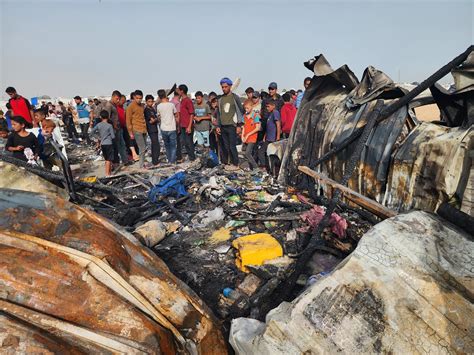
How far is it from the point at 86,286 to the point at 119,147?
8108 millimetres

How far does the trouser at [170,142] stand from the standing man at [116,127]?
1.36 m

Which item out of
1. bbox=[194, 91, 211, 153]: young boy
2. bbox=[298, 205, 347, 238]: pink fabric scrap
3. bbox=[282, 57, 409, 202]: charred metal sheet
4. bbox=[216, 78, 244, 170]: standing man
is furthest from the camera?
bbox=[194, 91, 211, 153]: young boy

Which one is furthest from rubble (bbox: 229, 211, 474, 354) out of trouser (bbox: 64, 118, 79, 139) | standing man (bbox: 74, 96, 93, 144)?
trouser (bbox: 64, 118, 79, 139)

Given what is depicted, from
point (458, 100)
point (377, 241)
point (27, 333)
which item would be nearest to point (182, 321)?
point (27, 333)

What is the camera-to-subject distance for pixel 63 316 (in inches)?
63.6

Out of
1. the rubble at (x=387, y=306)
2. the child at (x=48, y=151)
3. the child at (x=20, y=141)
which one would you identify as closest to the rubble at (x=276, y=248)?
the rubble at (x=387, y=306)

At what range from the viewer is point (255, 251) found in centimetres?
333

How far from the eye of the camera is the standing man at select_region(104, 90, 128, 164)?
8.41 meters

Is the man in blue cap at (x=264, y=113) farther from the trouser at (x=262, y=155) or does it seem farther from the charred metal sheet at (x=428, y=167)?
the charred metal sheet at (x=428, y=167)

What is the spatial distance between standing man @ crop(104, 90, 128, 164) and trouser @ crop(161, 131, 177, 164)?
1.36m

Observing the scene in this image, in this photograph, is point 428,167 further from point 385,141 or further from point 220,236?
point 220,236

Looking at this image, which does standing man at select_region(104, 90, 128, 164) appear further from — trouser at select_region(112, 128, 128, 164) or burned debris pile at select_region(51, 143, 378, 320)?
burned debris pile at select_region(51, 143, 378, 320)

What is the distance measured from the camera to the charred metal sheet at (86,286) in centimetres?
161

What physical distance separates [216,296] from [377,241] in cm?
184
